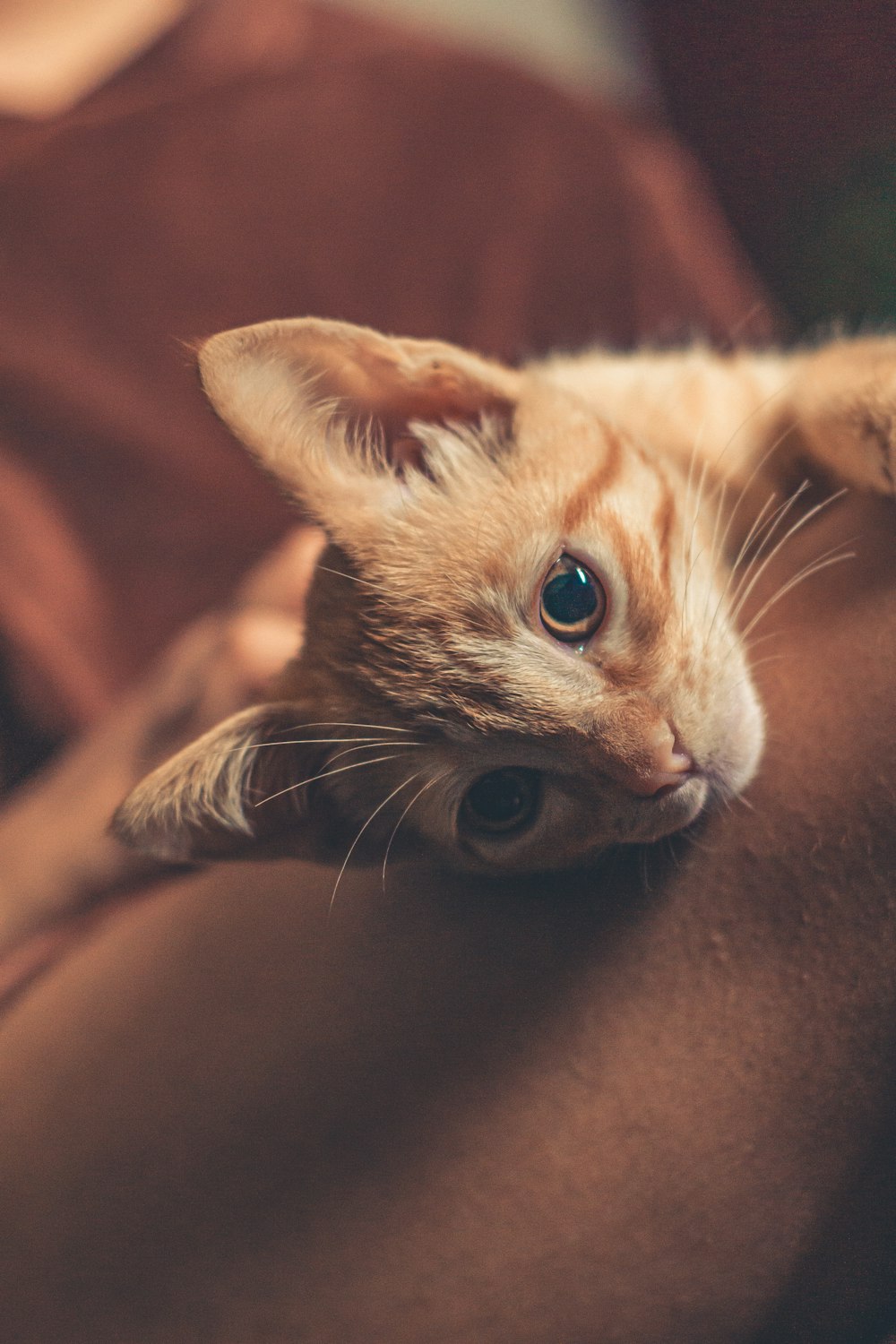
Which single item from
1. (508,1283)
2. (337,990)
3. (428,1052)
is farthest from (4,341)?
(508,1283)

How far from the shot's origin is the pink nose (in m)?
0.88

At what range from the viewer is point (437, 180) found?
1.85 metres

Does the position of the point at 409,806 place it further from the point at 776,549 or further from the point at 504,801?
the point at 776,549

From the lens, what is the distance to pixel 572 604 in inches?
37.7

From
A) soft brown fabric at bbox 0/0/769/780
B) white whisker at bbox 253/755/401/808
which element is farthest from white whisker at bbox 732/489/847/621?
soft brown fabric at bbox 0/0/769/780

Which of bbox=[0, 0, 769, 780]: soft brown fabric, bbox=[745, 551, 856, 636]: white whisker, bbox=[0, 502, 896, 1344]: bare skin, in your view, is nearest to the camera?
bbox=[0, 502, 896, 1344]: bare skin

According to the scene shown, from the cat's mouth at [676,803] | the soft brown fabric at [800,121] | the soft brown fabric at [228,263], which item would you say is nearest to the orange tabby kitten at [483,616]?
the cat's mouth at [676,803]

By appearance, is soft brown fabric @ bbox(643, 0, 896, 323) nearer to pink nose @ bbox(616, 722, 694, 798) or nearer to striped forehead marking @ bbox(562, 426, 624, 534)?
striped forehead marking @ bbox(562, 426, 624, 534)

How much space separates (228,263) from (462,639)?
1.20 m

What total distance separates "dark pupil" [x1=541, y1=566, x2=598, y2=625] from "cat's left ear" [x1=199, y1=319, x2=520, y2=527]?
0.22 meters

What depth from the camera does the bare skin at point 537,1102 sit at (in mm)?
804

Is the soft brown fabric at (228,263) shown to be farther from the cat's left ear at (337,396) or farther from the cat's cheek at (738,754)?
the cat's cheek at (738,754)

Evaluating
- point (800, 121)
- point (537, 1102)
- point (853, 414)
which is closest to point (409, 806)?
point (537, 1102)

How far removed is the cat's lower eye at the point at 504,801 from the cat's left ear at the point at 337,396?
13.0 inches
